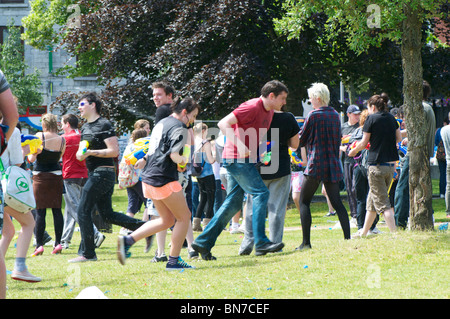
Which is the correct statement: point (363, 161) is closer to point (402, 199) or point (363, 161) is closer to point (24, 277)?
point (402, 199)

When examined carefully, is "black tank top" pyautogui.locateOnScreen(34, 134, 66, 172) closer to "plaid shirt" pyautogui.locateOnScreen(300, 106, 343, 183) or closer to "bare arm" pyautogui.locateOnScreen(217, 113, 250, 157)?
"bare arm" pyautogui.locateOnScreen(217, 113, 250, 157)

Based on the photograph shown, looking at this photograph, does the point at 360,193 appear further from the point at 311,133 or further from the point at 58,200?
the point at 58,200

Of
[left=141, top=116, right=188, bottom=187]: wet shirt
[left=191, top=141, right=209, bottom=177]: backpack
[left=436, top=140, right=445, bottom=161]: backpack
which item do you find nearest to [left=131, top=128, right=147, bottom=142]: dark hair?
[left=191, top=141, right=209, bottom=177]: backpack

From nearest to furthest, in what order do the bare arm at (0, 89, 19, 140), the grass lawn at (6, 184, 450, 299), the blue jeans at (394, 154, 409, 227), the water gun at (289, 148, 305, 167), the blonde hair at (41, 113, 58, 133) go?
the bare arm at (0, 89, 19, 140)
the grass lawn at (6, 184, 450, 299)
the blonde hair at (41, 113, 58, 133)
the blue jeans at (394, 154, 409, 227)
the water gun at (289, 148, 305, 167)

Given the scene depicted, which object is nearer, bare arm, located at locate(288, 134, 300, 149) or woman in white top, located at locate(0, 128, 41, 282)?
woman in white top, located at locate(0, 128, 41, 282)

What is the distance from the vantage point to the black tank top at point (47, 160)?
9570 mm

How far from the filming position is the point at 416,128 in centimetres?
807

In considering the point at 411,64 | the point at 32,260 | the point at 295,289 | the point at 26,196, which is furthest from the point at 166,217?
the point at 411,64

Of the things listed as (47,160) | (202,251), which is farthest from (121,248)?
(47,160)

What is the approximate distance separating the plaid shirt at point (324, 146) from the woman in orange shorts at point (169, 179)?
176 cm

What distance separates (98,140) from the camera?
8336mm

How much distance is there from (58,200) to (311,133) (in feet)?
12.4

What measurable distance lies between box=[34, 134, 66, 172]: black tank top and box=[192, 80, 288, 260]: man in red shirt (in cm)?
280

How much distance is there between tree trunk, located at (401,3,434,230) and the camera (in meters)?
8.00
